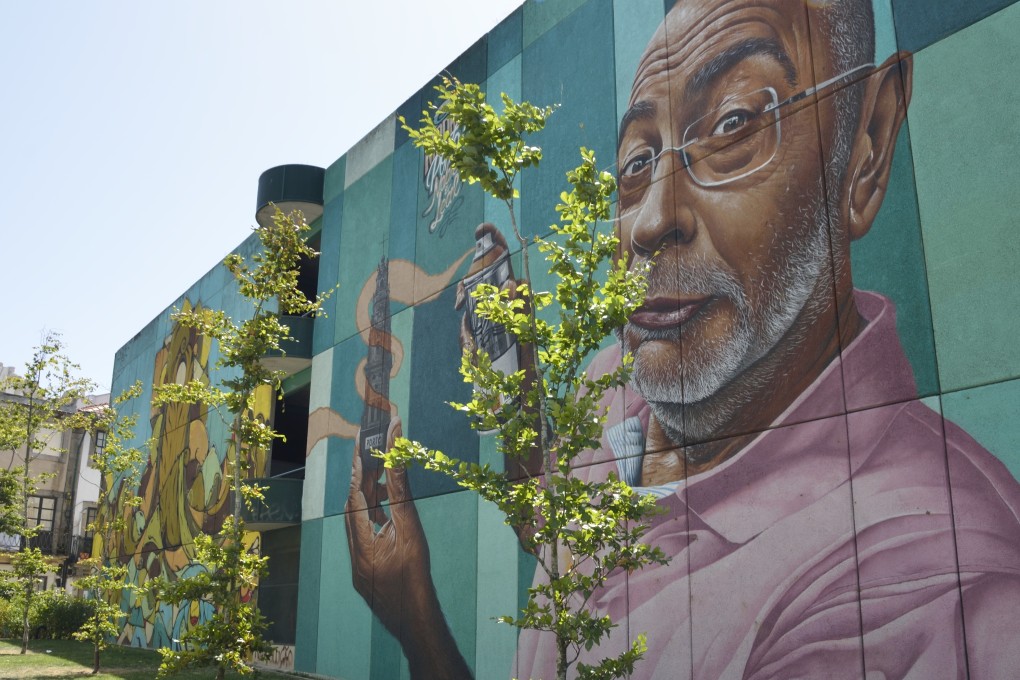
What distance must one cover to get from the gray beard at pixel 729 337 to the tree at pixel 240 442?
4.96m

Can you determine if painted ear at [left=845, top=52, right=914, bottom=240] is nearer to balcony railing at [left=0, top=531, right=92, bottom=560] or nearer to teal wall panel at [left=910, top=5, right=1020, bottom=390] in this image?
teal wall panel at [left=910, top=5, right=1020, bottom=390]

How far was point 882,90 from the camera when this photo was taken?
977 cm

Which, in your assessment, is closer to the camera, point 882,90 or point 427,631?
point 882,90

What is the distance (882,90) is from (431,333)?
376 inches

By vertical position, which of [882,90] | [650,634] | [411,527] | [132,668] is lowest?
[132,668]

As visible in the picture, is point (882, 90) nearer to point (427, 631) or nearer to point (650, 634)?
point (650, 634)

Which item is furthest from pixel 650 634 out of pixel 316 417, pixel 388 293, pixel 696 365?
pixel 316 417

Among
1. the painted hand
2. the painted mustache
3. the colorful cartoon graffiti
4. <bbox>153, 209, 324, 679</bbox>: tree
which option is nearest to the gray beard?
the painted mustache

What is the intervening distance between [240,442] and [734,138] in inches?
305

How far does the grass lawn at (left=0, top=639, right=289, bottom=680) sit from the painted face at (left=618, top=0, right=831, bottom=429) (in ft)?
40.3

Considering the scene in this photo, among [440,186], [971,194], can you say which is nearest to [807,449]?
[971,194]

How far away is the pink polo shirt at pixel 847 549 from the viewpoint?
8.31 metres

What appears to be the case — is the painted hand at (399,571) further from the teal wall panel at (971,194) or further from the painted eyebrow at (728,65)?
the teal wall panel at (971,194)

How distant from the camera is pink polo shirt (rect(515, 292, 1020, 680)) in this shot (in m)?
8.31
